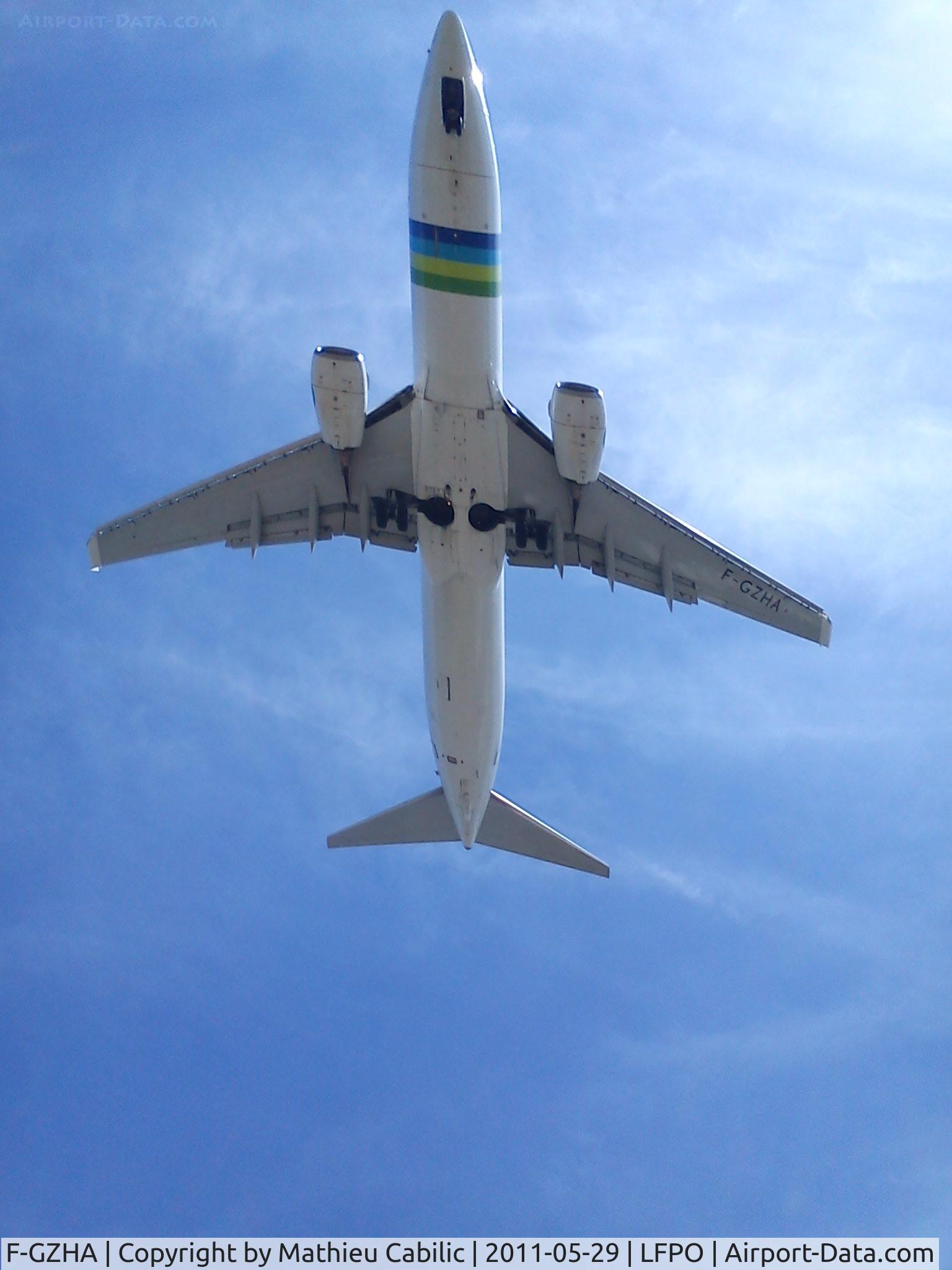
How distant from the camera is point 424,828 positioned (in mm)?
34875

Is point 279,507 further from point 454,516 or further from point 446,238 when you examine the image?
point 446,238

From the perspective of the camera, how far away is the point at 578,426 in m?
28.1

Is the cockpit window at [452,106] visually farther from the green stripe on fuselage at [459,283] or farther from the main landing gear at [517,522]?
the main landing gear at [517,522]

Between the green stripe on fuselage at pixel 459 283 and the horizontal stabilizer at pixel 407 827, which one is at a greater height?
the green stripe on fuselage at pixel 459 283

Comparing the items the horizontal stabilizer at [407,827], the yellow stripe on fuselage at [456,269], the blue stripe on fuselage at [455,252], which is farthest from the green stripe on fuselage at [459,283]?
the horizontal stabilizer at [407,827]

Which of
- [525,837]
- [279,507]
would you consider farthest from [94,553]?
[525,837]

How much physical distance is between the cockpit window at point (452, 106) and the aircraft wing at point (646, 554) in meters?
8.47

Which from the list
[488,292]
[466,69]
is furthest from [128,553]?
[466,69]

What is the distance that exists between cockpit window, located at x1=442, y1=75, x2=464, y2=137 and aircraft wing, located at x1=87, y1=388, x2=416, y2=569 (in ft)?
23.4

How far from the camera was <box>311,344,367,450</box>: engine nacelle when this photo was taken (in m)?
27.6

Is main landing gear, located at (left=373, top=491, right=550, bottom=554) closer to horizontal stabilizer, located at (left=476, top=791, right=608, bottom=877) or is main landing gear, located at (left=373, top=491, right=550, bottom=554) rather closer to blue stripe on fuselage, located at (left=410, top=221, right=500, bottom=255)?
blue stripe on fuselage, located at (left=410, top=221, right=500, bottom=255)

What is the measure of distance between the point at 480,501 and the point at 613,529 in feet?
15.6

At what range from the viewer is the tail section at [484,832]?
3475 centimetres
